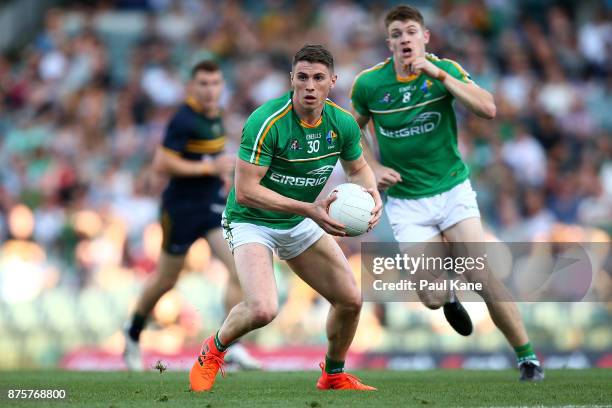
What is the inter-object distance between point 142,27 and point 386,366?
1046 cm

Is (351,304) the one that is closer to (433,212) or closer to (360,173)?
(360,173)

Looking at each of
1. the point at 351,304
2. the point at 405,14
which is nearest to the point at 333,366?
the point at 351,304

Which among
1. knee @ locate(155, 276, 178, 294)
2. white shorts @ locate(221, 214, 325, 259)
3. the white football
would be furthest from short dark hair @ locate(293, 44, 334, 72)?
knee @ locate(155, 276, 178, 294)

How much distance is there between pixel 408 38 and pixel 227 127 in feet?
29.1

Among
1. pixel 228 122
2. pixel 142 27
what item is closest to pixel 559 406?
pixel 228 122

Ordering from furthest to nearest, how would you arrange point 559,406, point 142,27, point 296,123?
point 142,27 < point 296,123 < point 559,406

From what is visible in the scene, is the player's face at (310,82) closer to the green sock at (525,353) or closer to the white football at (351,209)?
the white football at (351,209)

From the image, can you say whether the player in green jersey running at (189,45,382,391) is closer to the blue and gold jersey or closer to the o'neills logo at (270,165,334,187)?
the o'neills logo at (270,165,334,187)

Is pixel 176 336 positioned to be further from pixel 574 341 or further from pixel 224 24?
pixel 224 24

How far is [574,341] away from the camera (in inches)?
548

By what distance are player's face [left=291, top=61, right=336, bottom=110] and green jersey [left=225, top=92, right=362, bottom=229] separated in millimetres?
176

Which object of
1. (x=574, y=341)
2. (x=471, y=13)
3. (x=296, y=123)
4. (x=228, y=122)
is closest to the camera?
(x=296, y=123)

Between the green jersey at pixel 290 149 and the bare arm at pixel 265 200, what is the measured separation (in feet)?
0.26

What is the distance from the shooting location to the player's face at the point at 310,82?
7801mm
